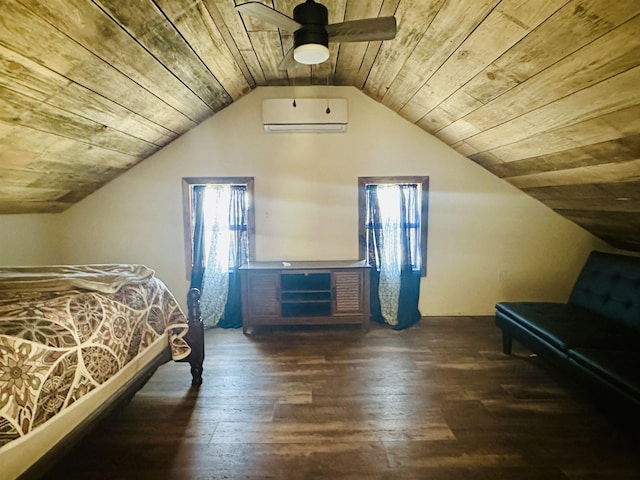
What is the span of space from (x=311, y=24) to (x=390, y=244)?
2.54m

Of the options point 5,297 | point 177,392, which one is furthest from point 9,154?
point 177,392

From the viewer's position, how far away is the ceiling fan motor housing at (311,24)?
1738 millimetres

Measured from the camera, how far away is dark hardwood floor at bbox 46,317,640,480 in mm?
1747

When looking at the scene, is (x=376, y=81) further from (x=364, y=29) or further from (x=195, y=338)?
(x=195, y=338)

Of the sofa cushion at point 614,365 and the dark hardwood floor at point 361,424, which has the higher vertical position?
the sofa cushion at point 614,365

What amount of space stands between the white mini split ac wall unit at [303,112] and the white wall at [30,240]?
2516 mm

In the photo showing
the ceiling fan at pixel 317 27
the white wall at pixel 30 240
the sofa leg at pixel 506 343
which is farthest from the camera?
the white wall at pixel 30 240

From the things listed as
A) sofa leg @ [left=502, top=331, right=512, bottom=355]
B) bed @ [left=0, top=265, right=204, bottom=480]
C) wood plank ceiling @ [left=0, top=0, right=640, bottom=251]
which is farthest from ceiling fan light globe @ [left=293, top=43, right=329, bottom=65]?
sofa leg @ [left=502, top=331, right=512, bottom=355]

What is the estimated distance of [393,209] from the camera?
152 inches

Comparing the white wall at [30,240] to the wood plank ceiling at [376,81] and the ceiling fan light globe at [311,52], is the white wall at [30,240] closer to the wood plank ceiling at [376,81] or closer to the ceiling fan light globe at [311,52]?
the wood plank ceiling at [376,81]

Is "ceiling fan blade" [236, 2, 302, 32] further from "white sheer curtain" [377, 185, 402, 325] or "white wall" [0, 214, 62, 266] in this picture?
"white wall" [0, 214, 62, 266]

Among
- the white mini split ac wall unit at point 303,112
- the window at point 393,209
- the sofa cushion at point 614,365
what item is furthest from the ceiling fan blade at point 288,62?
the sofa cushion at point 614,365

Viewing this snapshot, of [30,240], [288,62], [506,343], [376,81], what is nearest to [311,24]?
[288,62]

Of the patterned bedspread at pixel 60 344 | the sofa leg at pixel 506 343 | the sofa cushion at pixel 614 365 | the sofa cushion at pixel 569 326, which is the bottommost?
the sofa leg at pixel 506 343
